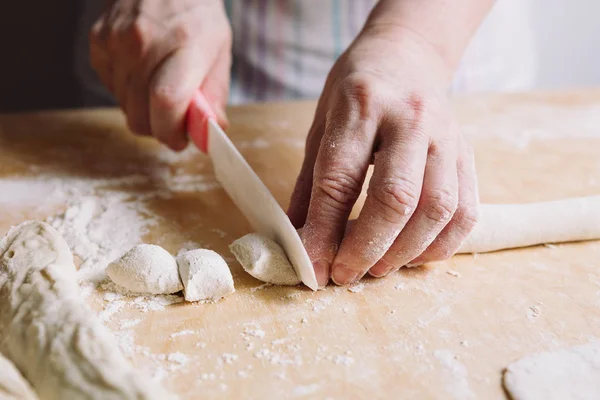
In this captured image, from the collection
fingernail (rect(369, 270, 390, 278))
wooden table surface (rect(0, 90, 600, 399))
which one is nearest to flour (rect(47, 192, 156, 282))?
wooden table surface (rect(0, 90, 600, 399))

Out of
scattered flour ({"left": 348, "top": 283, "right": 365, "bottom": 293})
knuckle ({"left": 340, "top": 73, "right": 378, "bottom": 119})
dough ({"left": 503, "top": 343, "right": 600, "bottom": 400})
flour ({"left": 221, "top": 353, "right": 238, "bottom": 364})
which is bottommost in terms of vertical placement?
flour ({"left": 221, "top": 353, "right": 238, "bottom": 364})

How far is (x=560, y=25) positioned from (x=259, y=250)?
300 cm

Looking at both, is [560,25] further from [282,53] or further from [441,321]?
[441,321]

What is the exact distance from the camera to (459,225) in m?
1.10

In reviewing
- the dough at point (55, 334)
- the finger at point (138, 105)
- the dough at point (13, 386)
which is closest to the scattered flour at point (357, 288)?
the dough at point (55, 334)

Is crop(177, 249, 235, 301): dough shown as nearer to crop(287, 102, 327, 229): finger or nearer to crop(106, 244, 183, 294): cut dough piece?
crop(106, 244, 183, 294): cut dough piece

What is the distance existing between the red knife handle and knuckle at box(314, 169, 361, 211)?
0.48 m

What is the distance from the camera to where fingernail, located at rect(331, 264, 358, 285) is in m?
1.06

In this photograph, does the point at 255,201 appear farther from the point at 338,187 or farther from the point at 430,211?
the point at 430,211

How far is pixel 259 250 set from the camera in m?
1.08

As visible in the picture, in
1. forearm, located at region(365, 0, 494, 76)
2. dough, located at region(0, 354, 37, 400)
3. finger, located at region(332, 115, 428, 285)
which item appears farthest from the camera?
forearm, located at region(365, 0, 494, 76)

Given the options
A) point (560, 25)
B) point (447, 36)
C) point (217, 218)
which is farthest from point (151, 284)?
point (560, 25)

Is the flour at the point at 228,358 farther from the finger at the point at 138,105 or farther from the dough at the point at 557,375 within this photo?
the finger at the point at 138,105

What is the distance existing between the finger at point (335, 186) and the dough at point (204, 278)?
16 cm
